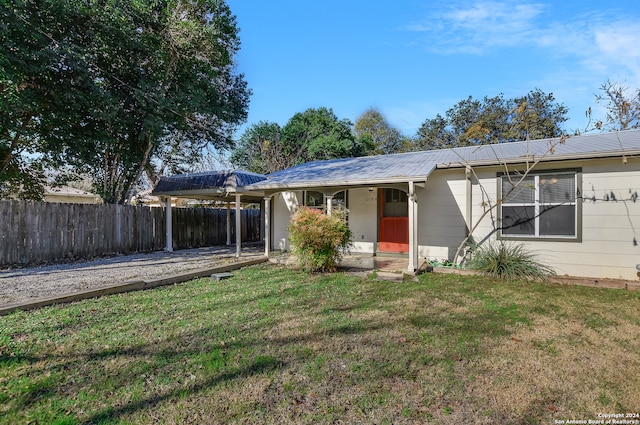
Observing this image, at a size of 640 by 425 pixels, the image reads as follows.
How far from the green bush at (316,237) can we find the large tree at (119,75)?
21.5 ft

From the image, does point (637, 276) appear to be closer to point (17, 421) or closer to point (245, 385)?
point (245, 385)

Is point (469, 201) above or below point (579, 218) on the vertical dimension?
above

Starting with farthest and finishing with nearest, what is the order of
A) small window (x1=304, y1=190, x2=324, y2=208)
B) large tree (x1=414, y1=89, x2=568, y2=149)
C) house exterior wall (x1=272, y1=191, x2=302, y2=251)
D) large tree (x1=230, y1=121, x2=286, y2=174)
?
large tree (x1=230, y1=121, x2=286, y2=174), large tree (x1=414, y1=89, x2=568, y2=149), house exterior wall (x1=272, y1=191, x2=302, y2=251), small window (x1=304, y1=190, x2=324, y2=208)

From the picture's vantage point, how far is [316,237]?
7.34 meters

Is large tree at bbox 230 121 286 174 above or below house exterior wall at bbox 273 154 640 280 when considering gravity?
above

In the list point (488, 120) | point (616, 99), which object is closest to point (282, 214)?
point (616, 99)

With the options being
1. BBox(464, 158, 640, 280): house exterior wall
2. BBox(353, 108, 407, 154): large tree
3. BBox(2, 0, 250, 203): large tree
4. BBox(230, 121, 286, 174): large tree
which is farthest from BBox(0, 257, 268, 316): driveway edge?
BBox(353, 108, 407, 154): large tree

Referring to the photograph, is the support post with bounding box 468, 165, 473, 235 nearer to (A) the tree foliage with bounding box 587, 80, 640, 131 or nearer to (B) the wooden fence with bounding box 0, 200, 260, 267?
(A) the tree foliage with bounding box 587, 80, 640, 131

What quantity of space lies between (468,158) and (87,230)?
35.9 feet

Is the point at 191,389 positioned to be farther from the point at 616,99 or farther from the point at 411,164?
the point at 616,99

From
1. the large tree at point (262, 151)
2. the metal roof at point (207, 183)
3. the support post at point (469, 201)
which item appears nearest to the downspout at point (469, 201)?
the support post at point (469, 201)

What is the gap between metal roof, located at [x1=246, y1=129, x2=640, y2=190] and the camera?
6.93m

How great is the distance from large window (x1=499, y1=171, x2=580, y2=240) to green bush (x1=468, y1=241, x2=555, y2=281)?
393mm

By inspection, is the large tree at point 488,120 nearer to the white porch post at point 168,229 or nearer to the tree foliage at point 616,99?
the tree foliage at point 616,99
